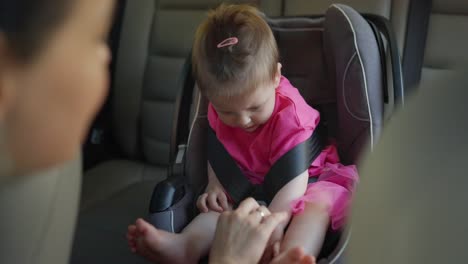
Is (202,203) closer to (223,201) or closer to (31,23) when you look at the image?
(223,201)

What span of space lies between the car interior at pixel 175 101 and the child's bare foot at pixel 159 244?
0.06 meters

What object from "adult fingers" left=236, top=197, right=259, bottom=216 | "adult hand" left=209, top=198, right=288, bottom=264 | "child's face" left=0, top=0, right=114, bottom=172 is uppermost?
"child's face" left=0, top=0, right=114, bottom=172

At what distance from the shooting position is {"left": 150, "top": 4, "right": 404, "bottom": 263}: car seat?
129 centimetres

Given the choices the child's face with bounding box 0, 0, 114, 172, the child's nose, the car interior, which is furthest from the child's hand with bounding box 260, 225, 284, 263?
the child's face with bounding box 0, 0, 114, 172

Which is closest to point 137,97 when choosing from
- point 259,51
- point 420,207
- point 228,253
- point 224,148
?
point 224,148

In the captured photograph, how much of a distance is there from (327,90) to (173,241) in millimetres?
588

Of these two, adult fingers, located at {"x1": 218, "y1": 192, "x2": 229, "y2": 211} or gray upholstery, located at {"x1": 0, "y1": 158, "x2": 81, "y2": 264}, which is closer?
gray upholstery, located at {"x1": 0, "y1": 158, "x2": 81, "y2": 264}

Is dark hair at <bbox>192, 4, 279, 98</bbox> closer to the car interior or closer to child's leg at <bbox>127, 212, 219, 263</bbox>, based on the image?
the car interior

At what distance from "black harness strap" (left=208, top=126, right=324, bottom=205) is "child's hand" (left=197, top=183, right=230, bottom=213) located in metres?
A: 0.02

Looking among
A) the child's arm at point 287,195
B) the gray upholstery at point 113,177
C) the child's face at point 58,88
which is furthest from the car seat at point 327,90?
the child's face at point 58,88

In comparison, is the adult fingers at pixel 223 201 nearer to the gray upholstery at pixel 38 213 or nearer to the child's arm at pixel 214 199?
the child's arm at pixel 214 199

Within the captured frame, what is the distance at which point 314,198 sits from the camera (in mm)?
1252

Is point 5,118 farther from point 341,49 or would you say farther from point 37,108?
point 341,49

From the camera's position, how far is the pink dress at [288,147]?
128 centimetres
